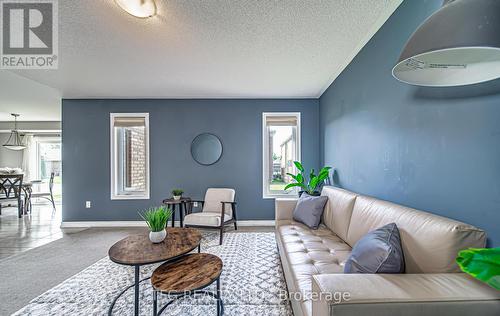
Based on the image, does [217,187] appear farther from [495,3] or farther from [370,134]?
[495,3]

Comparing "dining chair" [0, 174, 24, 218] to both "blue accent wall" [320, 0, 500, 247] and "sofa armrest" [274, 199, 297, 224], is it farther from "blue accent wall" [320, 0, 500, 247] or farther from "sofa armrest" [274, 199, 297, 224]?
"blue accent wall" [320, 0, 500, 247]

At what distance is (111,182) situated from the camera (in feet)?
13.5

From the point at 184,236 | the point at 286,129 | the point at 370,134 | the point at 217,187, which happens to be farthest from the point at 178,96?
the point at 370,134

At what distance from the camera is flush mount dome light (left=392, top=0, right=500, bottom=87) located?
0.69m

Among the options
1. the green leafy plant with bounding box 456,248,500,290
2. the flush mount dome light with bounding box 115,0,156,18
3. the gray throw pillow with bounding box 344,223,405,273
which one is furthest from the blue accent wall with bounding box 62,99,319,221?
the green leafy plant with bounding box 456,248,500,290

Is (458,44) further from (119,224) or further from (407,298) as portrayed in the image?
(119,224)

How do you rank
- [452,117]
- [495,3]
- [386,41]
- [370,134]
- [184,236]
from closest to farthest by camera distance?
[495,3]
[452,117]
[386,41]
[184,236]
[370,134]

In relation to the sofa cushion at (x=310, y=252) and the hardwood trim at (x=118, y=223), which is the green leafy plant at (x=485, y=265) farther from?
the hardwood trim at (x=118, y=223)

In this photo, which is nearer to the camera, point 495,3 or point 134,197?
point 495,3

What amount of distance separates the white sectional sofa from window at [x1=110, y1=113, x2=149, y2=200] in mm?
3509

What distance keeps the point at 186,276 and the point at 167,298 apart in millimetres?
654

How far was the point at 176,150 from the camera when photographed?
4113 millimetres

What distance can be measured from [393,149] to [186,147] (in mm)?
3432

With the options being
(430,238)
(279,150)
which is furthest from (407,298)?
(279,150)
